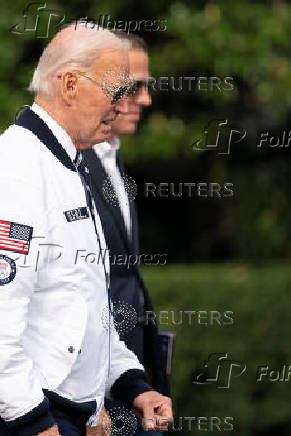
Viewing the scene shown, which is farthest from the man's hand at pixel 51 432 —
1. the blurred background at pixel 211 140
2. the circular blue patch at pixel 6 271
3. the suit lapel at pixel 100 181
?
the blurred background at pixel 211 140

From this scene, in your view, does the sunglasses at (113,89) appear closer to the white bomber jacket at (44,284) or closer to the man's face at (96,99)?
the man's face at (96,99)

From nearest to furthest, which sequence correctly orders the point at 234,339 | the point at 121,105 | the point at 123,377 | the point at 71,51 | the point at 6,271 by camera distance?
the point at 6,271 < the point at 71,51 < the point at 121,105 < the point at 123,377 < the point at 234,339

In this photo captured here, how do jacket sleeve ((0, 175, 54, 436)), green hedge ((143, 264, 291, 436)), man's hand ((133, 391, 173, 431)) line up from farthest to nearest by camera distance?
green hedge ((143, 264, 291, 436))
man's hand ((133, 391, 173, 431))
jacket sleeve ((0, 175, 54, 436))

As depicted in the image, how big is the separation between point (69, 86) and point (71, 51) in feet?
0.33

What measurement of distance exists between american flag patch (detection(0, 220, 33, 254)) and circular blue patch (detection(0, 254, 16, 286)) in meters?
0.04

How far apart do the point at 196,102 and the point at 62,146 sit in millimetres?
8515

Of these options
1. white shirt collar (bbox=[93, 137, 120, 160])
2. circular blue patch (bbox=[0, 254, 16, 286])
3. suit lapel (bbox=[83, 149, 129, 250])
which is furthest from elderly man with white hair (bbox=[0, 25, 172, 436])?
white shirt collar (bbox=[93, 137, 120, 160])

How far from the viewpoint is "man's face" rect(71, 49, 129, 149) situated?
3248 mm

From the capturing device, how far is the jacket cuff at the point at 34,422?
2967mm

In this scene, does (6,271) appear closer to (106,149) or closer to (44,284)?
(44,284)

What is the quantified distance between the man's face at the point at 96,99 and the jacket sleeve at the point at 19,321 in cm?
34

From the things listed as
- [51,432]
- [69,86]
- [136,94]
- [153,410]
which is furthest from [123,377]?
[136,94]

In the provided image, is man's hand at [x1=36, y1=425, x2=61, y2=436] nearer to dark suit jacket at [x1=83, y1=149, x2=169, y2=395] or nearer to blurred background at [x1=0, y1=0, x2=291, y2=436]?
dark suit jacket at [x1=83, y1=149, x2=169, y2=395]

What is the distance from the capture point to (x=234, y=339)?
813cm
